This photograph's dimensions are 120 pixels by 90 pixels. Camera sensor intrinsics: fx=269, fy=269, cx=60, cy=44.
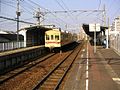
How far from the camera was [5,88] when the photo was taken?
11.9 metres

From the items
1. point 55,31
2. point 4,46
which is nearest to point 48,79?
point 4,46

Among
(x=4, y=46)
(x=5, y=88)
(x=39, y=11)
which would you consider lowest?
(x=5, y=88)

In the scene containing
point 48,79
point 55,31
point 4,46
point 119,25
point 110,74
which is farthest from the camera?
point 119,25

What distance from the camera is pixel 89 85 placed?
1237cm

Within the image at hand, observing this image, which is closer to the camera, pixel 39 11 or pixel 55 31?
pixel 55 31

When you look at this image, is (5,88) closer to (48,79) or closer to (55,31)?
(48,79)

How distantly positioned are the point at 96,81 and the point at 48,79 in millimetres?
2629

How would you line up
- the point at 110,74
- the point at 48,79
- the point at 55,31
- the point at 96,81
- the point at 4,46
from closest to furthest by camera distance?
the point at 96,81 < the point at 48,79 < the point at 110,74 < the point at 4,46 < the point at 55,31

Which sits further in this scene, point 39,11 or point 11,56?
point 39,11

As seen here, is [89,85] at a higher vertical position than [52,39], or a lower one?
lower

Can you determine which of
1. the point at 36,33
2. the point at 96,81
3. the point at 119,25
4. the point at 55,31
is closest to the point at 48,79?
the point at 96,81

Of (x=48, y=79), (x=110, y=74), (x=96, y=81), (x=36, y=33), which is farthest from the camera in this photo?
(x=36, y=33)

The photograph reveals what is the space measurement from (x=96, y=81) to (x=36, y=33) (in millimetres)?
27716

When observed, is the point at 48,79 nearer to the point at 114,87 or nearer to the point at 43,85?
the point at 43,85
